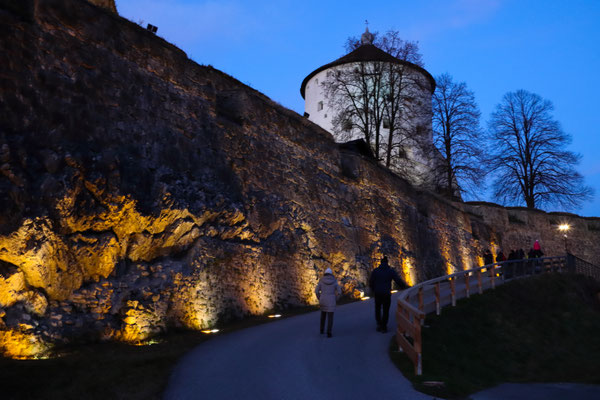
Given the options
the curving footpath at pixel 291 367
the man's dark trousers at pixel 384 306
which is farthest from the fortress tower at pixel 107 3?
the man's dark trousers at pixel 384 306

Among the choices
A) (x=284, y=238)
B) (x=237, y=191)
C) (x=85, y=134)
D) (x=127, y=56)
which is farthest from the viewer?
(x=284, y=238)

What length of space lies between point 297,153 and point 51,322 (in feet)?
36.3

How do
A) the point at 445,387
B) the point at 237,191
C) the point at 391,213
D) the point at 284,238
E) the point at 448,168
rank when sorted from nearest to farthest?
the point at 445,387 < the point at 237,191 < the point at 284,238 < the point at 391,213 < the point at 448,168

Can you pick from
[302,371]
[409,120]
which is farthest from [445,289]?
[409,120]

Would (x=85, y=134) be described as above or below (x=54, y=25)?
below

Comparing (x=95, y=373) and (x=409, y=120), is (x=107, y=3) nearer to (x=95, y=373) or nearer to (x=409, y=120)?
(x=95, y=373)

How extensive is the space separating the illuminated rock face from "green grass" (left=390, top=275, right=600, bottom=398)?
4818mm

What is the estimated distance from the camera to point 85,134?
10203mm

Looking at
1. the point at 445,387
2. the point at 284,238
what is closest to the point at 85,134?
the point at 284,238

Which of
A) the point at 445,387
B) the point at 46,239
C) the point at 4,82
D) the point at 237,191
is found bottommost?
the point at 445,387

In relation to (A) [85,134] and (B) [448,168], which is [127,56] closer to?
(A) [85,134]

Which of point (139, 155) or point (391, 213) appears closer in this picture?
point (139, 155)

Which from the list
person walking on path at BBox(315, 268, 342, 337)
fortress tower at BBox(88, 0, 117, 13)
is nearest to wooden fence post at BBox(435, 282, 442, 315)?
person walking on path at BBox(315, 268, 342, 337)

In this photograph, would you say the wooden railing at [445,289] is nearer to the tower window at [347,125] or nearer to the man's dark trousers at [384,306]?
the man's dark trousers at [384,306]
